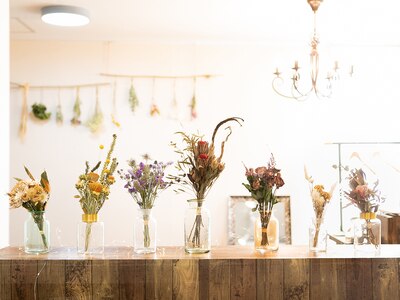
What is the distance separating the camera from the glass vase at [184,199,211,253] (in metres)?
2.36

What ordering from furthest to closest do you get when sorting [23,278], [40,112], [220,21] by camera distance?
[40,112]
[220,21]
[23,278]

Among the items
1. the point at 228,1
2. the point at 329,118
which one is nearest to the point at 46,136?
the point at 228,1

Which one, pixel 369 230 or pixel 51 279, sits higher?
pixel 369 230

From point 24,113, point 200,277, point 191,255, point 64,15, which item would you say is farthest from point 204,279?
point 24,113

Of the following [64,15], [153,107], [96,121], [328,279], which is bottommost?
[328,279]

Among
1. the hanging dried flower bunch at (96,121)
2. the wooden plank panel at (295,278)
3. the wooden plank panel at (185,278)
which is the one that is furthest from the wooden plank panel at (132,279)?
the hanging dried flower bunch at (96,121)

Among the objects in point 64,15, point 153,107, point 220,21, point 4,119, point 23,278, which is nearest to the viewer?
point 23,278

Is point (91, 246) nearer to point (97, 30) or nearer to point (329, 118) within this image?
point (97, 30)

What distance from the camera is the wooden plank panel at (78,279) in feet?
7.39

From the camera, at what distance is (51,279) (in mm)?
2258

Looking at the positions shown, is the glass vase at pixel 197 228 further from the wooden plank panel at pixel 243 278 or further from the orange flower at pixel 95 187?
→ the orange flower at pixel 95 187

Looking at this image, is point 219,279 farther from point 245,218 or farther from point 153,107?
point 153,107

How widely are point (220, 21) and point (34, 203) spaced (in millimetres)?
2800

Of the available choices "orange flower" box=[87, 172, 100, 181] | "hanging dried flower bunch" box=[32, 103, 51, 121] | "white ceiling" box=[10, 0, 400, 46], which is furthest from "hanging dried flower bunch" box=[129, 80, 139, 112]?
"orange flower" box=[87, 172, 100, 181]
